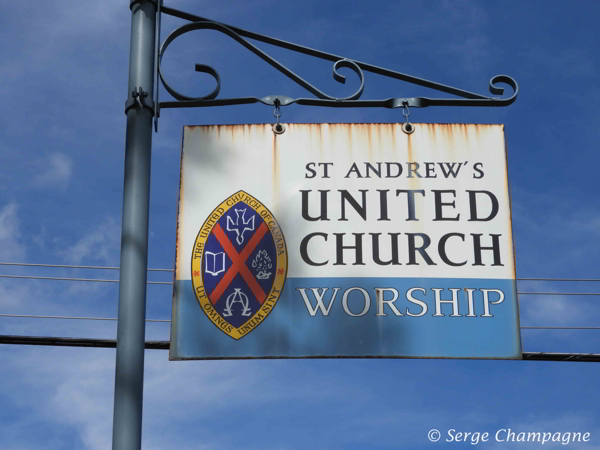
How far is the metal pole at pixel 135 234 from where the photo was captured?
373cm

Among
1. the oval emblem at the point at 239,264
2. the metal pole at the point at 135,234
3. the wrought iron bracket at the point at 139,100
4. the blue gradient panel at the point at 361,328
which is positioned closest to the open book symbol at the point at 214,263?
the oval emblem at the point at 239,264

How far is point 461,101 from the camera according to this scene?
5016 mm

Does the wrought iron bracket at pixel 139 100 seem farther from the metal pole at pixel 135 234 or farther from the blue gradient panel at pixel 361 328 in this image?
the blue gradient panel at pixel 361 328

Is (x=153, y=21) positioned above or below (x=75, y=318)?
above

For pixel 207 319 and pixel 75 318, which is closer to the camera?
pixel 207 319

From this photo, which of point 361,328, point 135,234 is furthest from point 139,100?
point 361,328

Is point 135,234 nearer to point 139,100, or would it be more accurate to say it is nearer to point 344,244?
point 139,100

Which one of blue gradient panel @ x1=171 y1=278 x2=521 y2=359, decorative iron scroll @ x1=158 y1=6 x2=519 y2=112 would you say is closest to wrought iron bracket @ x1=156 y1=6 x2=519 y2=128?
decorative iron scroll @ x1=158 y1=6 x2=519 y2=112

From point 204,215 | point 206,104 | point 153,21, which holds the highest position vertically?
point 153,21

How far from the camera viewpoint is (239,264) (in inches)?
183

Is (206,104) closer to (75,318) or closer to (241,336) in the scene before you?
(241,336)

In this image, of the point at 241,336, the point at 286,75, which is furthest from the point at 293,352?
the point at 286,75

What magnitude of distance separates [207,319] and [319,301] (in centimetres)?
57

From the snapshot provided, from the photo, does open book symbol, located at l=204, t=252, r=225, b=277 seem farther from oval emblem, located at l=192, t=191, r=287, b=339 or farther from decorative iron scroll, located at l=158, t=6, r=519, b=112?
decorative iron scroll, located at l=158, t=6, r=519, b=112
